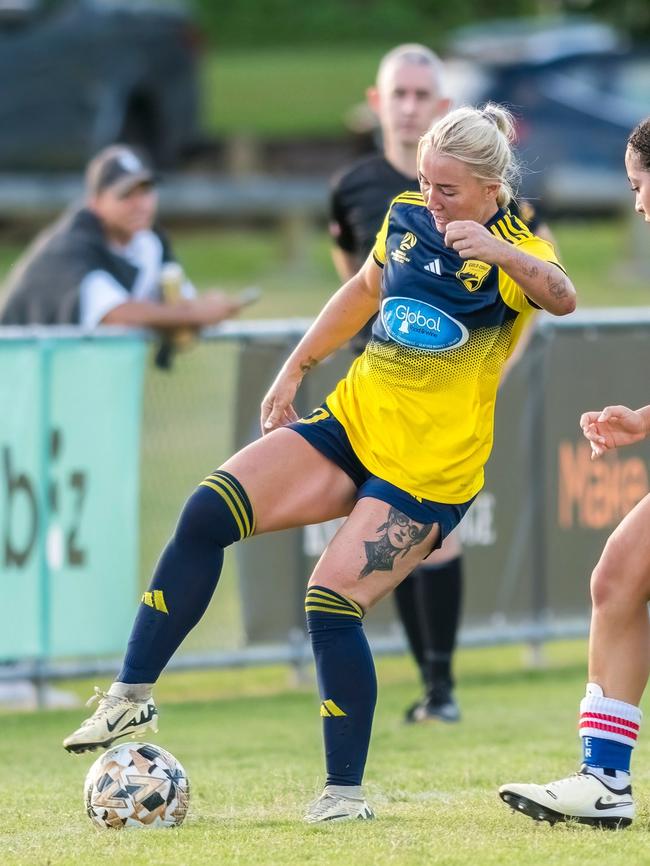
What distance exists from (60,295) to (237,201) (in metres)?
10.1

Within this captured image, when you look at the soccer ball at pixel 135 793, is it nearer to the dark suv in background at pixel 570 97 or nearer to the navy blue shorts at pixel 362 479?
the navy blue shorts at pixel 362 479

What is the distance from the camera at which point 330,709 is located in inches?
202

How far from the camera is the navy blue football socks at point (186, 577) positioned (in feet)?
Answer: 17.0

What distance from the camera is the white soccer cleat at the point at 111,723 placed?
16.6ft

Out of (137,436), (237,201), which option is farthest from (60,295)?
(237,201)

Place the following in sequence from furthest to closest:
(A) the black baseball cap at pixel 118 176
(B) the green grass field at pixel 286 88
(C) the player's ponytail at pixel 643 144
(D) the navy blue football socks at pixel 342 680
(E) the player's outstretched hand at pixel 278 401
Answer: (B) the green grass field at pixel 286 88, (A) the black baseball cap at pixel 118 176, (E) the player's outstretched hand at pixel 278 401, (D) the navy blue football socks at pixel 342 680, (C) the player's ponytail at pixel 643 144

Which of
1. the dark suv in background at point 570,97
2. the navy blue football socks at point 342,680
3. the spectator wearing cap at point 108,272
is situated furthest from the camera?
the dark suv in background at point 570,97

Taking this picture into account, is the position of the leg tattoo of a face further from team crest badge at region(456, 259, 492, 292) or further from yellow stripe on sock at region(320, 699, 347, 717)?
team crest badge at region(456, 259, 492, 292)

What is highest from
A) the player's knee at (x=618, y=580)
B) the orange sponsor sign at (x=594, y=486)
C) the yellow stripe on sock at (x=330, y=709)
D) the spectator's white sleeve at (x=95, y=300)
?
the spectator's white sleeve at (x=95, y=300)

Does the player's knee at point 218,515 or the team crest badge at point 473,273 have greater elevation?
the team crest badge at point 473,273

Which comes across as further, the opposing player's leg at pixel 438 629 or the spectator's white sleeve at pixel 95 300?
the spectator's white sleeve at pixel 95 300

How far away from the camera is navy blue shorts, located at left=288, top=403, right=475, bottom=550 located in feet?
17.0

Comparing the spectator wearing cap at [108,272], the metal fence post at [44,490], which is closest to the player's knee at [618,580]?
the metal fence post at [44,490]

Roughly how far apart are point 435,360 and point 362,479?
0.41 m
